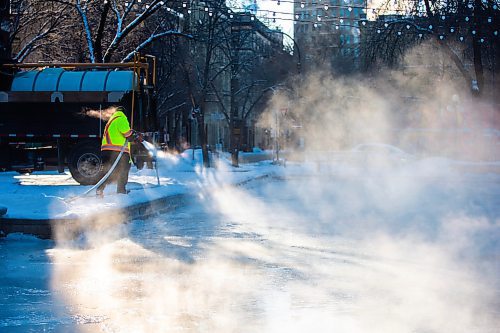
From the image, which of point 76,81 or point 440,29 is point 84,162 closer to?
point 76,81

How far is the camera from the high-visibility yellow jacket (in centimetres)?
1620

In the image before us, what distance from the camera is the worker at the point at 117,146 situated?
1622cm

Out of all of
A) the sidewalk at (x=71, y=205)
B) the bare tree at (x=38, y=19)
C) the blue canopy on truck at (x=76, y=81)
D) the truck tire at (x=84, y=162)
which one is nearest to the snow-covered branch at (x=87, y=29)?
the bare tree at (x=38, y=19)

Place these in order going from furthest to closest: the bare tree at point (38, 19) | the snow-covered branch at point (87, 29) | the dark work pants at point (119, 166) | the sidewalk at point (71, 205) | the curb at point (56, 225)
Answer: the bare tree at point (38, 19)
the snow-covered branch at point (87, 29)
the dark work pants at point (119, 166)
the sidewalk at point (71, 205)
the curb at point (56, 225)

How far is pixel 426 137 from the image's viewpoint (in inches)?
2323

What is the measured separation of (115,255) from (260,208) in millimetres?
7596

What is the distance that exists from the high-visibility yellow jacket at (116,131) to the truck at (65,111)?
13.1ft

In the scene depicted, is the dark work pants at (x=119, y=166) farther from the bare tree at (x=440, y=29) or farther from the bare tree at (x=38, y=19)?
the bare tree at (x=440, y=29)

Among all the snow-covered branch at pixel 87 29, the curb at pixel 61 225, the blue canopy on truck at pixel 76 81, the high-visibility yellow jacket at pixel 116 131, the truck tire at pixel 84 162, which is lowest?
the curb at pixel 61 225

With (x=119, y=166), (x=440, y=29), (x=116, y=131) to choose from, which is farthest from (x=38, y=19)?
(x=119, y=166)

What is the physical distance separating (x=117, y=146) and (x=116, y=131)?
28 cm

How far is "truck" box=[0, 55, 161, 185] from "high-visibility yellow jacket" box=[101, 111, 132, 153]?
3992 mm

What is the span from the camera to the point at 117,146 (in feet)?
53.7

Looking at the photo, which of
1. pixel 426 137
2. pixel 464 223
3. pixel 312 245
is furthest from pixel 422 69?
pixel 312 245
